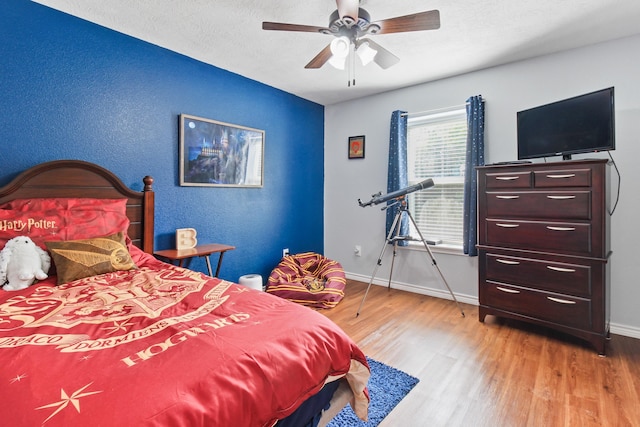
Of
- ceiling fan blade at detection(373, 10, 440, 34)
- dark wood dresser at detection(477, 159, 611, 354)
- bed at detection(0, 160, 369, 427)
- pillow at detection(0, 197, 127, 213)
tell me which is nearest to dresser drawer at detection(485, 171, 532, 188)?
dark wood dresser at detection(477, 159, 611, 354)

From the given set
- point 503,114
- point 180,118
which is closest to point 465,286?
point 503,114

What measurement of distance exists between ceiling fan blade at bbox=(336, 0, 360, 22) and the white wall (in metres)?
2.05

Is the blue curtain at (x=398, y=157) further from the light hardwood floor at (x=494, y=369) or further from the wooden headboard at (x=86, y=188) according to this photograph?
the wooden headboard at (x=86, y=188)

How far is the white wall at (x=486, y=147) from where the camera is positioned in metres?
2.58

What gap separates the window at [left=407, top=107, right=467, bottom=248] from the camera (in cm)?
352

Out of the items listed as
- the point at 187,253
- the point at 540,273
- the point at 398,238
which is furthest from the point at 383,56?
the point at 187,253

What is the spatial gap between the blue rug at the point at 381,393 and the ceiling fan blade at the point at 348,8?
87.2 inches

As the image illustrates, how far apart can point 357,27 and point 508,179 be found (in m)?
1.74

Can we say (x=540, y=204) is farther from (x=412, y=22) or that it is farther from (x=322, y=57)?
(x=322, y=57)

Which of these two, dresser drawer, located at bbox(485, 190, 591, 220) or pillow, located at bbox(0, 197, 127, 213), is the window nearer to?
dresser drawer, located at bbox(485, 190, 591, 220)

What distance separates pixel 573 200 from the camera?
2367 millimetres

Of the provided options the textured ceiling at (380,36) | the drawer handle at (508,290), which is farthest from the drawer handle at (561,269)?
the textured ceiling at (380,36)

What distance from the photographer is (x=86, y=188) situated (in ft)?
7.64

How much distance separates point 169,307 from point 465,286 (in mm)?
3043
